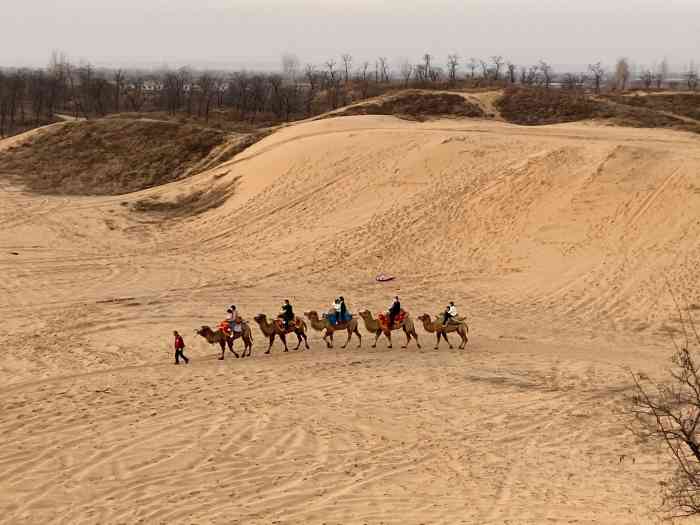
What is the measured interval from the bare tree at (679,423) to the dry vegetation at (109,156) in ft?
99.1

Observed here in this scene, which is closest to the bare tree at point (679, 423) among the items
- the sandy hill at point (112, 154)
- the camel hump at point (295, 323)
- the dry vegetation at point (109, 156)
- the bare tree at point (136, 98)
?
the camel hump at point (295, 323)

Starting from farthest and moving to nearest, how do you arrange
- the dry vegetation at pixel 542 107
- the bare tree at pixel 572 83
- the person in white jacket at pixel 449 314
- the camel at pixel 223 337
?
the bare tree at pixel 572 83 < the dry vegetation at pixel 542 107 < the person in white jacket at pixel 449 314 < the camel at pixel 223 337

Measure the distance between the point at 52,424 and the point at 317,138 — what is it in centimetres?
2947

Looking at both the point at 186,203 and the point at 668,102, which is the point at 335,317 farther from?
the point at 668,102

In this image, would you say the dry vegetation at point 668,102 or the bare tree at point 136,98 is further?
the bare tree at point 136,98

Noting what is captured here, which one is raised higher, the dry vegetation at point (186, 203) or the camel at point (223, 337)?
the dry vegetation at point (186, 203)

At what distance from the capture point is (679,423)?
27.9ft

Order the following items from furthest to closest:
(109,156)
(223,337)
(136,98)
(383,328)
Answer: (136,98)
(109,156)
(383,328)
(223,337)

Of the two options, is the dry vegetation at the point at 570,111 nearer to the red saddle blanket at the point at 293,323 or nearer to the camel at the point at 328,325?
the camel at the point at 328,325

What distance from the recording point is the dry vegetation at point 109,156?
4394 centimetres

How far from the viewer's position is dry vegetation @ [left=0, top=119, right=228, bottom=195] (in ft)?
144

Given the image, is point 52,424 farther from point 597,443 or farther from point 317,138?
point 317,138

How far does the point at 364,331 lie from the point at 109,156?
29358 mm

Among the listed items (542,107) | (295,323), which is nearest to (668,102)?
(542,107)
